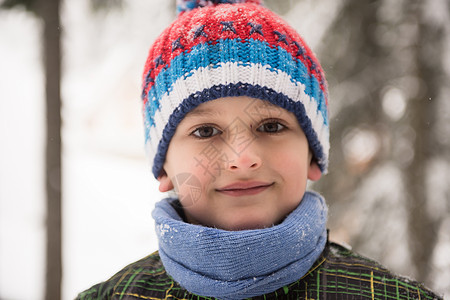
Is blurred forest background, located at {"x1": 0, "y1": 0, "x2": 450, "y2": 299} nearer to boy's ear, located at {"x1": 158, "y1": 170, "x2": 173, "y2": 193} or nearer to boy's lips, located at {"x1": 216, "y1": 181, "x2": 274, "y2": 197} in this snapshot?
boy's ear, located at {"x1": 158, "y1": 170, "x2": 173, "y2": 193}

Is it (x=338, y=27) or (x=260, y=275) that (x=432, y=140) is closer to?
(x=338, y=27)

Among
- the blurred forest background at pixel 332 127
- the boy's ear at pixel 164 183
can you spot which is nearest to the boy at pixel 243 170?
the boy's ear at pixel 164 183

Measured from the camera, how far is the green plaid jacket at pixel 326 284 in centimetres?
Answer: 142

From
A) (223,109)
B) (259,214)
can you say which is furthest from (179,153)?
(259,214)

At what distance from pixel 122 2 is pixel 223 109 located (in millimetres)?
2806

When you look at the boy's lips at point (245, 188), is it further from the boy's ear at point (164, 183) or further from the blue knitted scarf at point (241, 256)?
the boy's ear at point (164, 183)

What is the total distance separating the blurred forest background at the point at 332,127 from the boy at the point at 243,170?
2.36m

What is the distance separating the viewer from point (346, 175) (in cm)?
419

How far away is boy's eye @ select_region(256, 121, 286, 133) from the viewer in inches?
58.3

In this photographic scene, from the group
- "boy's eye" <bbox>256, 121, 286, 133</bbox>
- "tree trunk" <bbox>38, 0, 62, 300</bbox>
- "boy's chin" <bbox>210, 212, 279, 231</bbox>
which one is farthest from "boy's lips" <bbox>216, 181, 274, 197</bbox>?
"tree trunk" <bbox>38, 0, 62, 300</bbox>

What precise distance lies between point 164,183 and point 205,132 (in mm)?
401

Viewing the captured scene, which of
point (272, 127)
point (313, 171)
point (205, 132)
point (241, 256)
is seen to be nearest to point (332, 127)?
point (313, 171)

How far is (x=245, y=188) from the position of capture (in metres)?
1.43

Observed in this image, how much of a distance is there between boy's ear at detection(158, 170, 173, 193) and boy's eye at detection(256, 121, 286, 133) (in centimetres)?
53
